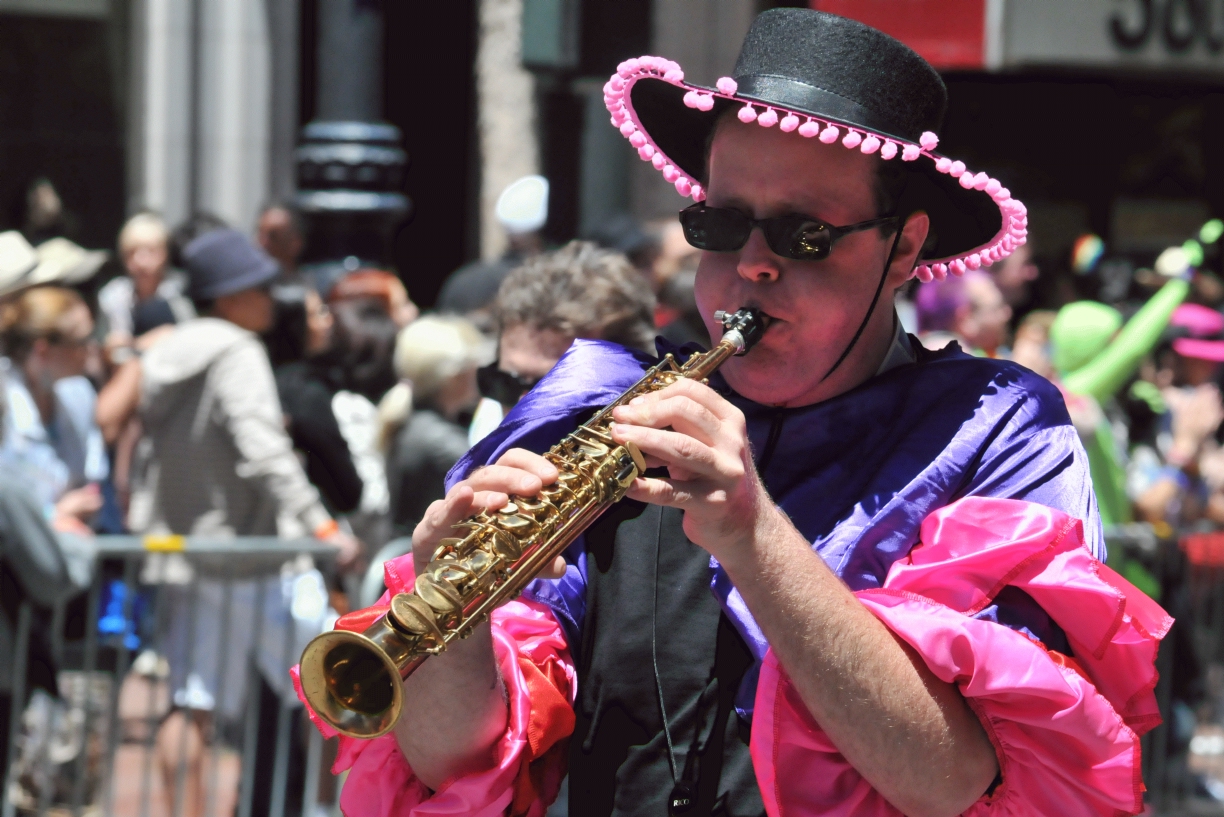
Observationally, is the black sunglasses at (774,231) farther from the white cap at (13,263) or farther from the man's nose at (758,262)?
the white cap at (13,263)

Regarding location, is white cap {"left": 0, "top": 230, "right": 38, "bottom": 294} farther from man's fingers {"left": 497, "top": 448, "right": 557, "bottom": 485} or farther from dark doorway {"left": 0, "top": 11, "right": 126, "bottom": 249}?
dark doorway {"left": 0, "top": 11, "right": 126, "bottom": 249}

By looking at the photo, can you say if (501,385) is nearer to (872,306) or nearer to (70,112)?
(872,306)

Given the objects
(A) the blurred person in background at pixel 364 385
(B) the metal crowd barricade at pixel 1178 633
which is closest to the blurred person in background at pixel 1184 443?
(B) the metal crowd barricade at pixel 1178 633

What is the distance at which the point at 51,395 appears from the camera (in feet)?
20.7

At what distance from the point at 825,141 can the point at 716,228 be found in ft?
0.62

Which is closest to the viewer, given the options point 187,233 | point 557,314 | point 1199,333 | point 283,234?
point 557,314

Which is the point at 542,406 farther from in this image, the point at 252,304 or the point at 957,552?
the point at 252,304

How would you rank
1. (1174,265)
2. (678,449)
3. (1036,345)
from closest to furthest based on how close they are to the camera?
(678,449) → (1174,265) → (1036,345)

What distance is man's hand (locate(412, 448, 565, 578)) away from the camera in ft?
6.08

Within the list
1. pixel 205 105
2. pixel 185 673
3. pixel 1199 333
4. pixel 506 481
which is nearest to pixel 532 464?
pixel 506 481

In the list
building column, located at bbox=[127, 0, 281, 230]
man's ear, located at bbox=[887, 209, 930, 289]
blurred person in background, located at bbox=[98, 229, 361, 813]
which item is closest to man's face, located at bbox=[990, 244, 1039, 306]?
blurred person in background, located at bbox=[98, 229, 361, 813]

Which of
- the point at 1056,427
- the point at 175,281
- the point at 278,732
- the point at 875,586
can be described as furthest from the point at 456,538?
the point at 175,281

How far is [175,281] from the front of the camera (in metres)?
9.20

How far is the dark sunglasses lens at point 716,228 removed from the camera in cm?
211
